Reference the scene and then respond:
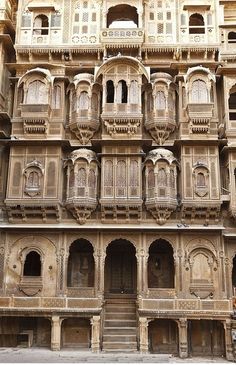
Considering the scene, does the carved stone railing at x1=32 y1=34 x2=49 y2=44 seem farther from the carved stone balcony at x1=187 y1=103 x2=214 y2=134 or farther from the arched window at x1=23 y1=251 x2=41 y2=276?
the arched window at x1=23 y1=251 x2=41 y2=276

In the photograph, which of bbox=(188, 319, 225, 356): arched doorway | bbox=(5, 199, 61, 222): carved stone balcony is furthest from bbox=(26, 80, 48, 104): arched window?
bbox=(188, 319, 225, 356): arched doorway

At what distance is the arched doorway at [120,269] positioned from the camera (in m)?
25.7

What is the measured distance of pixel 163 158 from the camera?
24.7 metres

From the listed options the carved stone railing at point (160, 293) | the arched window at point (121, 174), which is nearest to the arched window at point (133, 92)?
the arched window at point (121, 174)

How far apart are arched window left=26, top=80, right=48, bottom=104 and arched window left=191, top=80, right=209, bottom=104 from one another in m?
8.59

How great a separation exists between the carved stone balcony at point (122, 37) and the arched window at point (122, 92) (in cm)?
251

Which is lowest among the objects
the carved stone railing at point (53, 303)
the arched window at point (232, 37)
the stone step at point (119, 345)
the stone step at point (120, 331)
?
the stone step at point (119, 345)

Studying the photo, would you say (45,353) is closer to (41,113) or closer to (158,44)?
(41,113)

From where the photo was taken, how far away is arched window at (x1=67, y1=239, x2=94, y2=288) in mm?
25641

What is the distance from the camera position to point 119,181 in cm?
2472

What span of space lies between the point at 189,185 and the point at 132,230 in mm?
4009

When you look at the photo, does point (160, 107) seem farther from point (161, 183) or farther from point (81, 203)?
point (81, 203)

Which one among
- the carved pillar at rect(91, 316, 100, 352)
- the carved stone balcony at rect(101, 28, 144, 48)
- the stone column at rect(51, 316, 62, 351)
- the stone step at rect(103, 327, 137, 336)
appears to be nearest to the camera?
the carved pillar at rect(91, 316, 100, 352)

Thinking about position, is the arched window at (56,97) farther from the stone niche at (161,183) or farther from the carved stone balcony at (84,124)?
the stone niche at (161,183)
